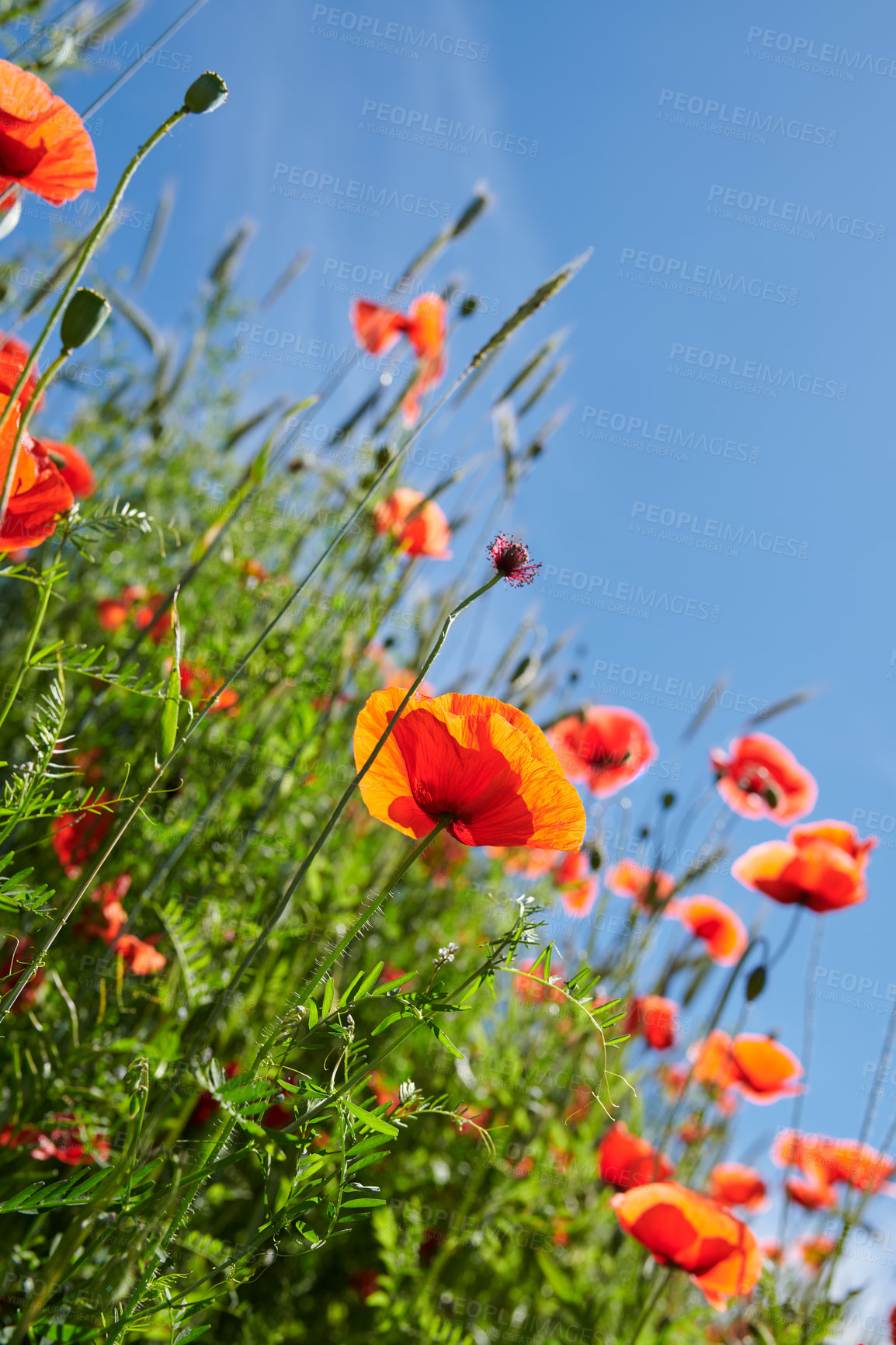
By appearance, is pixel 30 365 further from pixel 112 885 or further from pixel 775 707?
pixel 775 707

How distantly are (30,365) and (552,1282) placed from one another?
1.55 m

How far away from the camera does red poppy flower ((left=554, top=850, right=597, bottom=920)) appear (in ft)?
7.27

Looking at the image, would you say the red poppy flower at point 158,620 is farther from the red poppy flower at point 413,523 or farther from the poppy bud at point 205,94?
the poppy bud at point 205,94

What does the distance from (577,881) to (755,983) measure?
701 millimetres

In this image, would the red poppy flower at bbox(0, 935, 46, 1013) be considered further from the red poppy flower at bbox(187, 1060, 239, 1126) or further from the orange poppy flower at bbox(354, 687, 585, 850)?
the orange poppy flower at bbox(354, 687, 585, 850)

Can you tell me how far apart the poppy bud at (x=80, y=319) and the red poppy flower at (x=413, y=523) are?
845 mm

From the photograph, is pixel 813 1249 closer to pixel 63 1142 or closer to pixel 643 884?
pixel 643 884

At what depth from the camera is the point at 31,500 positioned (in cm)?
72

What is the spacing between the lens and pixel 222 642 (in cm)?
145

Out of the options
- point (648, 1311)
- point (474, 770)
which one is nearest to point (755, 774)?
point (648, 1311)

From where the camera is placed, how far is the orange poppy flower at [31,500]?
702 millimetres

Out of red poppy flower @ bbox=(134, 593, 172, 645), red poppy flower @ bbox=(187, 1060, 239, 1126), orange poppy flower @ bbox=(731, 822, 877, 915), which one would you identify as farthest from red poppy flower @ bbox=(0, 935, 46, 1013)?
orange poppy flower @ bbox=(731, 822, 877, 915)

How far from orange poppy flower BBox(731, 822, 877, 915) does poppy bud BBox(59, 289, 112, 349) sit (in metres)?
1.60

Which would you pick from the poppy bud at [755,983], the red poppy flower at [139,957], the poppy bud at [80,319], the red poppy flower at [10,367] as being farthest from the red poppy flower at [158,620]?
the poppy bud at [755,983]
